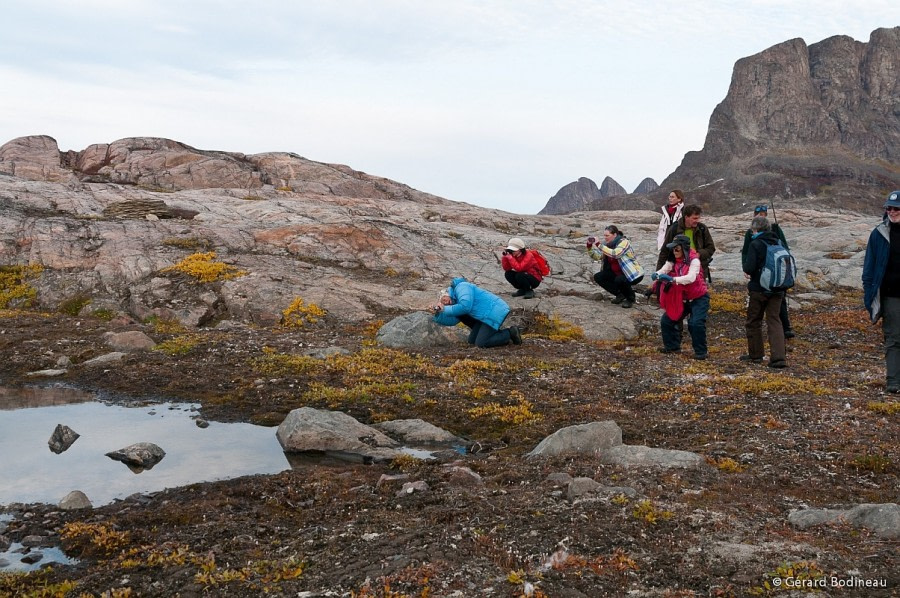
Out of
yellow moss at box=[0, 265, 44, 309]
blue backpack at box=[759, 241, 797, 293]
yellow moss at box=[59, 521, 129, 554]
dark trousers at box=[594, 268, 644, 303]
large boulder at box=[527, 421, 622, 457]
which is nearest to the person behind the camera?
yellow moss at box=[59, 521, 129, 554]

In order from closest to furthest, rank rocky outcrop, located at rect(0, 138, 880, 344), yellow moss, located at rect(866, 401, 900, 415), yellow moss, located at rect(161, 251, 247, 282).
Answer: yellow moss, located at rect(866, 401, 900, 415) < rocky outcrop, located at rect(0, 138, 880, 344) < yellow moss, located at rect(161, 251, 247, 282)

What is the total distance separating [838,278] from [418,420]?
28410 millimetres

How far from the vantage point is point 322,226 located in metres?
32.8

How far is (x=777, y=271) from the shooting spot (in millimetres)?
15305

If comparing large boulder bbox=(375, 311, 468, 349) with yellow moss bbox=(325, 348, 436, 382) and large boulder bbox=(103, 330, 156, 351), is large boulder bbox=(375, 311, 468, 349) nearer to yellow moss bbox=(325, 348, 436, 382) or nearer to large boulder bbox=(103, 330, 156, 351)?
yellow moss bbox=(325, 348, 436, 382)

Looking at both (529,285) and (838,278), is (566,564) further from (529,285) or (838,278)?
(838,278)

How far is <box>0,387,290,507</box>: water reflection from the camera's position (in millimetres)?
9469

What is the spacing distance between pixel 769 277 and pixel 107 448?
46.4 feet

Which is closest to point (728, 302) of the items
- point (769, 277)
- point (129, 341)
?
point (769, 277)

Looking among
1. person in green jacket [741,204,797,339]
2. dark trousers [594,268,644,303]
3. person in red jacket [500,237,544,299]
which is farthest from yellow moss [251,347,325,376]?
dark trousers [594,268,644,303]

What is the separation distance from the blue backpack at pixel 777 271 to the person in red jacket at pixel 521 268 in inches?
405

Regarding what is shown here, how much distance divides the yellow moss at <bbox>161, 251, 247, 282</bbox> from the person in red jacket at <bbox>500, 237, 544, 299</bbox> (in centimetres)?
1042

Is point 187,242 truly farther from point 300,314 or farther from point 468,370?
point 468,370

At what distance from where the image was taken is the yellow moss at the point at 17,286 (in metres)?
24.5
